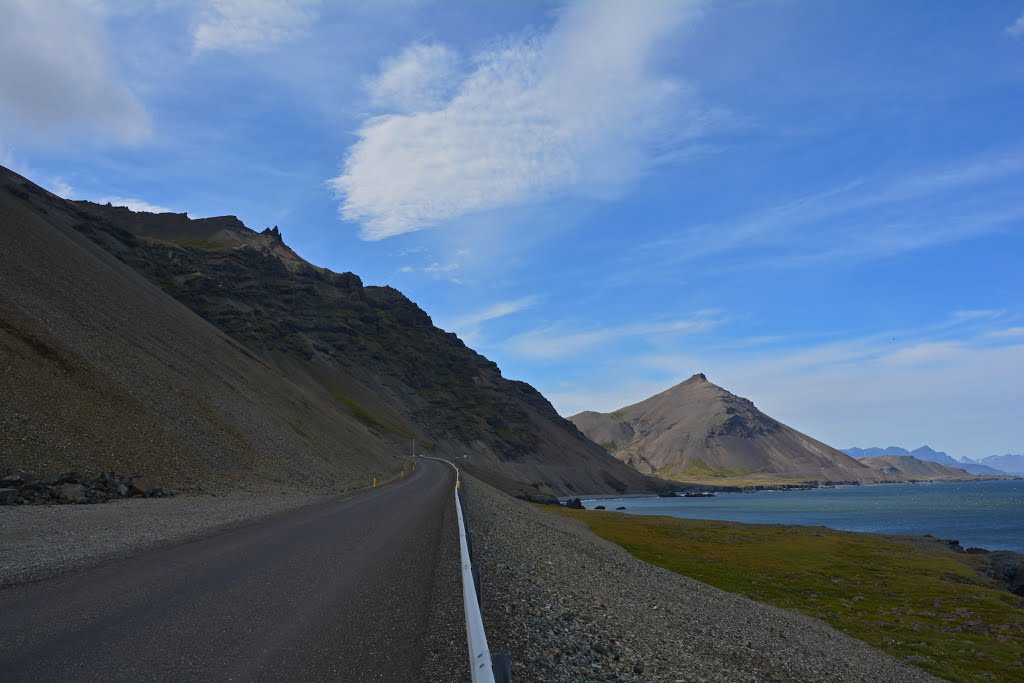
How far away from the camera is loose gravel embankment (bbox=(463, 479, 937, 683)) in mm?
10602

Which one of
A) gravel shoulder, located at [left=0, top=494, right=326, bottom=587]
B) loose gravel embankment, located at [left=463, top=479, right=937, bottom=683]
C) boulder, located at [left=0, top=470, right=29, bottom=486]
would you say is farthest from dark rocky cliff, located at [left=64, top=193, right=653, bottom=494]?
boulder, located at [left=0, top=470, right=29, bottom=486]

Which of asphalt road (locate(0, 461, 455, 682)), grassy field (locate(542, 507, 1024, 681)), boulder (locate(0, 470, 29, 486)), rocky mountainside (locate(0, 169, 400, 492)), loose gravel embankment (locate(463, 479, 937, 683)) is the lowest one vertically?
grassy field (locate(542, 507, 1024, 681))

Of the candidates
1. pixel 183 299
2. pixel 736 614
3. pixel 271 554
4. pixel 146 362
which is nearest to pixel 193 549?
pixel 271 554

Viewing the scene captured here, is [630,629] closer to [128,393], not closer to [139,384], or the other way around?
[128,393]

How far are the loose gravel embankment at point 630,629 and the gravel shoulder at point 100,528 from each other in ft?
29.8

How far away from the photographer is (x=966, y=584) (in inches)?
1561

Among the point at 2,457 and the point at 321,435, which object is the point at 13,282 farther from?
the point at 321,435

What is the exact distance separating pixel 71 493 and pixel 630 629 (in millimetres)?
24268

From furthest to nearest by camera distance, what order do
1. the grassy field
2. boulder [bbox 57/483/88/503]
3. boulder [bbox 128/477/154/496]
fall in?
boulder [bbox 128/477/154/496], boulder [bbox 57/483/88/503], the grassy field

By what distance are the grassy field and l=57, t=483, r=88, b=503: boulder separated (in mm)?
31094

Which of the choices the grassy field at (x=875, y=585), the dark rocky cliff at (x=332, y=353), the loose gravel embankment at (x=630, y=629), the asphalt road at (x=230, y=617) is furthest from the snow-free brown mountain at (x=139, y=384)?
the grassy field at (x=875, y=585)

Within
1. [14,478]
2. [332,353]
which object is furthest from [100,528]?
[332,353]

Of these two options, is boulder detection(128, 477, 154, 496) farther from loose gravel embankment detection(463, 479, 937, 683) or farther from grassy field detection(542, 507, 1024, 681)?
grassy field detection(542, 507, 1024, 681)

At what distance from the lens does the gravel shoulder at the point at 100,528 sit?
1442 centimetres
